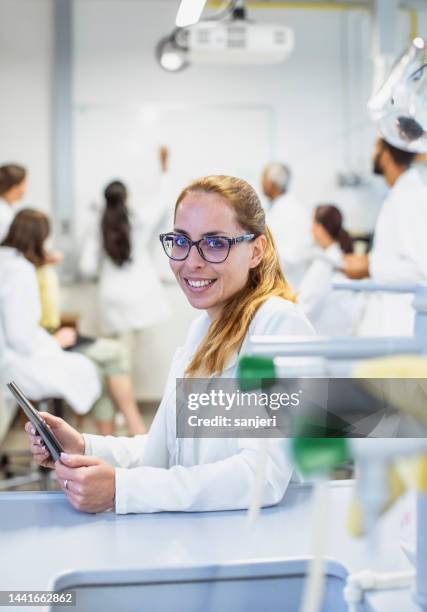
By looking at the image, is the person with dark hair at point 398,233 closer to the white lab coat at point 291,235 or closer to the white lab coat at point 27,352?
the white lab coat at point 291,235

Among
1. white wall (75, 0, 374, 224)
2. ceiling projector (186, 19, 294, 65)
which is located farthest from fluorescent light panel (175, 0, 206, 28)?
white wall (75, 0, 374, 224)

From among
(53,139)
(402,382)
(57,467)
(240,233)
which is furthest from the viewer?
(53,139)

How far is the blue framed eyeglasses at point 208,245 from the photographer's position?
1260mm

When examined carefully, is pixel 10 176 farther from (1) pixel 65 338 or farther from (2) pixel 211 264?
(2) pixel 211 264

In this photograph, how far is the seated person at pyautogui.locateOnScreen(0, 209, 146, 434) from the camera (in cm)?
293

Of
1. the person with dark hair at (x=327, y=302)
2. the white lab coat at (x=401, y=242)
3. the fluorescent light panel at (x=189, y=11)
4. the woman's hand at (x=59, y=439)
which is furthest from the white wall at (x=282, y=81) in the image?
the woman's hand at (x=59, y=439)

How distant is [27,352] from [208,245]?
189 centimetres

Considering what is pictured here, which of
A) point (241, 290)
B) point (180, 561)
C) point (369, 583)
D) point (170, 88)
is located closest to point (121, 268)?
point (170, 88)

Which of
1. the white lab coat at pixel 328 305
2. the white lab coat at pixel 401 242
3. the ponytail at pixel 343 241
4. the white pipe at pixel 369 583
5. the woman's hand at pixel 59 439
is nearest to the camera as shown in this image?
the white pipe at pixel 369 583

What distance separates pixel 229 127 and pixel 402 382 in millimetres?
4528

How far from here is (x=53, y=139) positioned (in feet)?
16.0

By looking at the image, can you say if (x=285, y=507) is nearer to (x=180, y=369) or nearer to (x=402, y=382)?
(x=180, y=369)

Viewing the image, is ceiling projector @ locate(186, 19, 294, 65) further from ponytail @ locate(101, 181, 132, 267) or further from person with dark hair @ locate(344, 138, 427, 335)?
person with dark hair @ locate(344, 138, 427, 335)

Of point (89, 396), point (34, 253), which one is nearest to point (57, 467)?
point (89, 396)
